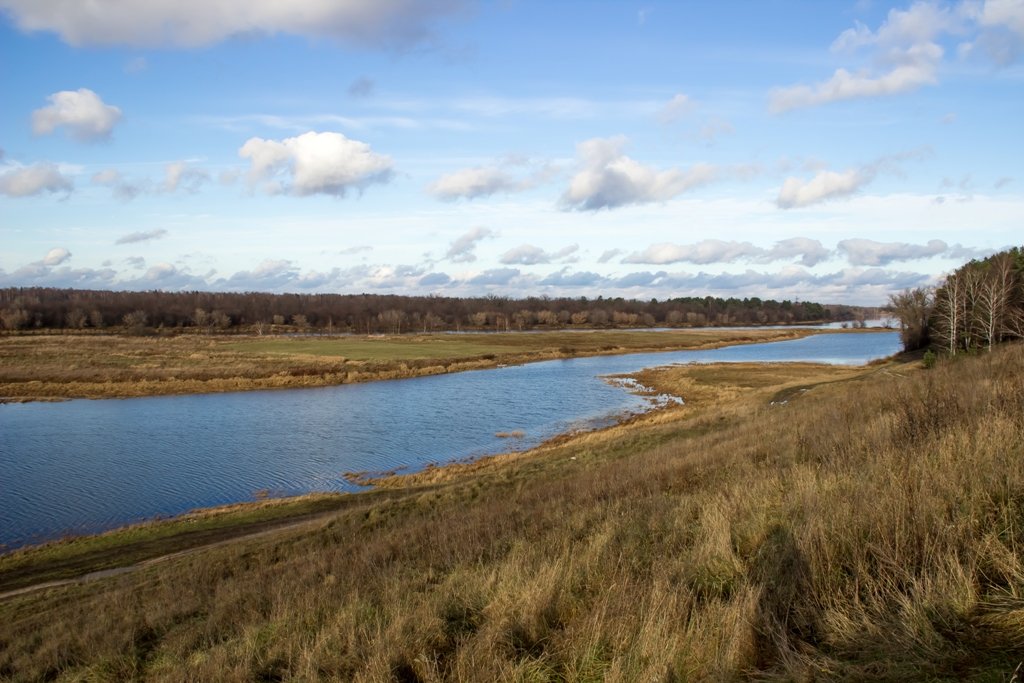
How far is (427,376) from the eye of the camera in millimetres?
63062

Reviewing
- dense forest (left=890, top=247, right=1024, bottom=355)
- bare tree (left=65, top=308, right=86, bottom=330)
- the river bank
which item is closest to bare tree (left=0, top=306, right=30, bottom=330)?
bare tree (left=65, top=308, right=86, bottom=330)

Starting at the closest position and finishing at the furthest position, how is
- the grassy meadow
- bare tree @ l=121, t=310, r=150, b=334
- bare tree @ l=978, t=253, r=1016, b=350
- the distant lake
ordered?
1. the distant lake
2. bare tree @ l=978, t=253, r=1016, b=350
3. the grassy meadow
4. bare tree @ l=121, t=310, r=150, b=334

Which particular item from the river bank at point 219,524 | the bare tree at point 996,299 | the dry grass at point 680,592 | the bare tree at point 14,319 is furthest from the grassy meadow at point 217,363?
the dry grass at point 680,592

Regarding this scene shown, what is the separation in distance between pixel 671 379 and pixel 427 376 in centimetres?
2330

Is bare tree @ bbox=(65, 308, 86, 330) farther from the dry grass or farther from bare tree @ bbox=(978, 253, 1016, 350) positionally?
bare tree @ bbox=(978, 253, 1016, 350)

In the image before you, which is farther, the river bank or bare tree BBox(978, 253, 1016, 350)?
bare tree BBox(978, 253, 1016, 350)

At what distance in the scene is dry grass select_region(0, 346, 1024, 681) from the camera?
13.2 feet

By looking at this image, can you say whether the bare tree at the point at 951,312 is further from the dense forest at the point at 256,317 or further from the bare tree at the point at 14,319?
the bare tree at the point at 14,319

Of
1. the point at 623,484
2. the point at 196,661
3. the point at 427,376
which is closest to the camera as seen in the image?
the point at 196,661

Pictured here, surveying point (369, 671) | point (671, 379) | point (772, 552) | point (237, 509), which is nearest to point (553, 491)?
point (772, 552)

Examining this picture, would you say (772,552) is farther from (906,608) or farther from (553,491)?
(553,491)

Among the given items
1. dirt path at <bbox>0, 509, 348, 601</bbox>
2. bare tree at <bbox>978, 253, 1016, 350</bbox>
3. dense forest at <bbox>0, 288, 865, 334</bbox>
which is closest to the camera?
dirt path at <bbox>0, 509, 348, 601</bbox>

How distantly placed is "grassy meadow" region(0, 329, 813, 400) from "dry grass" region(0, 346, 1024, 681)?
4718 cm

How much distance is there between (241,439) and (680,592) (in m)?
32.3
